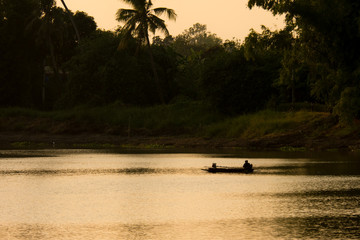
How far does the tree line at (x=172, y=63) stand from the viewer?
44.9 metres

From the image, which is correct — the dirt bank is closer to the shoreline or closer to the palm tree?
the shoreline

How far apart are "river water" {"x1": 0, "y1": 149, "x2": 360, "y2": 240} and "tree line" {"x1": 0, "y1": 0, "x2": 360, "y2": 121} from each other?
29.9 ft

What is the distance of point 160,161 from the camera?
4244 centimetres

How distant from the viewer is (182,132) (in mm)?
64250

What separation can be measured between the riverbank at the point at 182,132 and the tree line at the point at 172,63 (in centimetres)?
228

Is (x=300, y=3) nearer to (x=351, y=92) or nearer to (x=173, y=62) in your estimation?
(x=351, y=92)

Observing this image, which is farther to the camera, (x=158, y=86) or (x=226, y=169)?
(x=158, y=86)

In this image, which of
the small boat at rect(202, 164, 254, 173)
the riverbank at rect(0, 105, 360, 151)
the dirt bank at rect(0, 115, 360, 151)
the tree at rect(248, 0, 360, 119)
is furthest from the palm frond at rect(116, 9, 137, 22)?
the small boat at rect(202, 164, 254, 173)

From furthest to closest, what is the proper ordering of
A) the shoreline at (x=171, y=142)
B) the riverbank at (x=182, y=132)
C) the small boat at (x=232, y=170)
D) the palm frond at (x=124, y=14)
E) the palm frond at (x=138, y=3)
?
1. the palm frond at (x=124, y=14)
2. the palm frond at (x=138, y=3)
3. the riverbank at (x=182, y=132)
4. the shoreline at (x=171, y=142)
5. the small boat at (x=232, y=170)

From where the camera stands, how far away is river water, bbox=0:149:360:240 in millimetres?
17219

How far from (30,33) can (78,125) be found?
17.7 meters

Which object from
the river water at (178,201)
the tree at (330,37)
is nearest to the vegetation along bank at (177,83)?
the tree at (330,37)

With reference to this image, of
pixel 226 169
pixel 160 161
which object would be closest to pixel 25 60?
pixel 160 161

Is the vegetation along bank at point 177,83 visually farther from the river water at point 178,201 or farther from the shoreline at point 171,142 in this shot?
the river water at point 178,201
